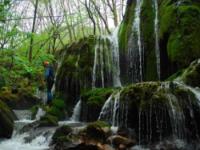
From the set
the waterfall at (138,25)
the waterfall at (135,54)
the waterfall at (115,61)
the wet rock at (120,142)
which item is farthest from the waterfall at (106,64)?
the wet rock at (120,142)

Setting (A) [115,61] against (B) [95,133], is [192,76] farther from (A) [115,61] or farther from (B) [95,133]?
(A) [115,61]

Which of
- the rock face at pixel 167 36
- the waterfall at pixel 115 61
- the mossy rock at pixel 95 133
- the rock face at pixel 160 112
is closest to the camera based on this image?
the mossy rock at pixel 95 133

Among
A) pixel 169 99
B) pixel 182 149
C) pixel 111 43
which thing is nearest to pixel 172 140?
pixel 182 149

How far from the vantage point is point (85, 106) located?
47.1 ft

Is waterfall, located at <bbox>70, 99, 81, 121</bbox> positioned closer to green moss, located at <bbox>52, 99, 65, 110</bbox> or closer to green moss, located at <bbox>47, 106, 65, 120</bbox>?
green moss, located at <bbox>47, 106, 65, 120</bbox>

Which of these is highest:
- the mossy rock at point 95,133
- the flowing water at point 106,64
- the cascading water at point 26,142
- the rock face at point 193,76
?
the flowing water at point 106,64

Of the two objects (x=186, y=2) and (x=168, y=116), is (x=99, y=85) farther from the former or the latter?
(x=168, y=116)

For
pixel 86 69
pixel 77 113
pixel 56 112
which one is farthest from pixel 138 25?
pixel 56 112

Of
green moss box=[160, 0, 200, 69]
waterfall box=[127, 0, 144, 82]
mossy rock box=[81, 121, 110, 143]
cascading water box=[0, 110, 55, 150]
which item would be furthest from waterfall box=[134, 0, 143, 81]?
mossy rock box=[81, 121, 110, 143]

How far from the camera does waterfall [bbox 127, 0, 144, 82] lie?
16.8 metres

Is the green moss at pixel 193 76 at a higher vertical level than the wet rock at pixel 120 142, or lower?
higher

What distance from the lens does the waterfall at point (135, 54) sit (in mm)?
16844

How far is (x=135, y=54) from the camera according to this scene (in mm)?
17219

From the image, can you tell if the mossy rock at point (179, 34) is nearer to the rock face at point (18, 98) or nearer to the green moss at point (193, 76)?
the green moss at point (193, 76)
